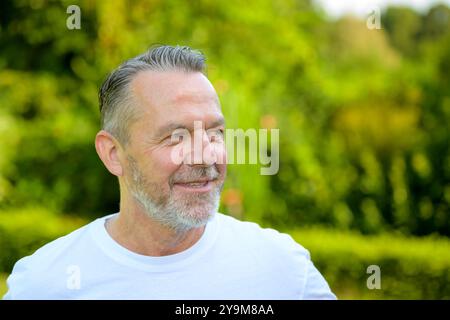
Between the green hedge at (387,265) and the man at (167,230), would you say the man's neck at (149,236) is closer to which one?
the man at (167,230)

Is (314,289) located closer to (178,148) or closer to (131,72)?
(178,148)

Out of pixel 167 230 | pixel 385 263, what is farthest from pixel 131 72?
pixel 385 263

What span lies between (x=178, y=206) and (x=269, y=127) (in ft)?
20.1

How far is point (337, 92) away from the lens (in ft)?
35.2

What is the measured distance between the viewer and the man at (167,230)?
81.0 inches

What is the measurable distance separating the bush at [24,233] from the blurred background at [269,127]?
15 millimetres

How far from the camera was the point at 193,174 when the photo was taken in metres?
2.05

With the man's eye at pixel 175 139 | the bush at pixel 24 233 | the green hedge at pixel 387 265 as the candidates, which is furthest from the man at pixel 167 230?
the bush at pixel 24 233

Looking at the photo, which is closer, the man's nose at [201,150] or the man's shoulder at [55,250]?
the man's nose at [201,150]

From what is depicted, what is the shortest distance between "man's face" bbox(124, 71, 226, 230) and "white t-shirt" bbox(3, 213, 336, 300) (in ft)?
0.45

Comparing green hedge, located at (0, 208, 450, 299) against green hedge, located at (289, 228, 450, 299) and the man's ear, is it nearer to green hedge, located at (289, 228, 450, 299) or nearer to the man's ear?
green hedge, located at (289, 228, 450, 299)

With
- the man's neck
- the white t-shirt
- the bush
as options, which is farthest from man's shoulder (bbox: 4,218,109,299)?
the bush

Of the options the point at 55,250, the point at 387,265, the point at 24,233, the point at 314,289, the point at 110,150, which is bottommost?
the point at 387,265

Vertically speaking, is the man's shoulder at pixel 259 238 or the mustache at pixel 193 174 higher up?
the mustache at pixel 193 174
